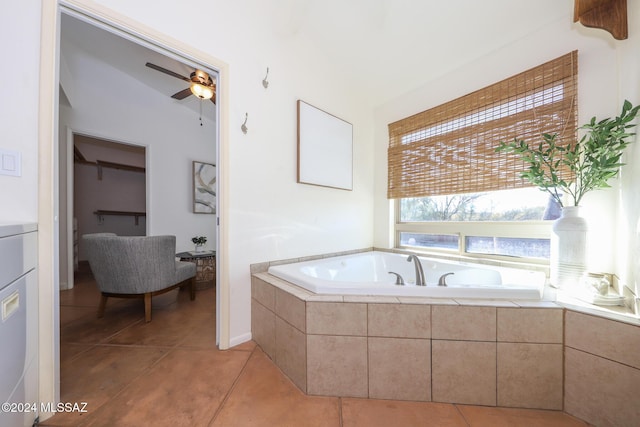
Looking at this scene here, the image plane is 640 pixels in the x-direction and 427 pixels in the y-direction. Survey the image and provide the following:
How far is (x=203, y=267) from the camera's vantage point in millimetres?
2916

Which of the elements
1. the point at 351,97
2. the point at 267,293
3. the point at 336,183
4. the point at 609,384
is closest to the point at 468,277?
the point at 609,384

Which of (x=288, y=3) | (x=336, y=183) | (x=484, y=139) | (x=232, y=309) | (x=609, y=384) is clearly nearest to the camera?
(x=609, y=384)

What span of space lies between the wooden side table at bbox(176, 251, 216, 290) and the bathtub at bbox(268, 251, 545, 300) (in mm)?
1562

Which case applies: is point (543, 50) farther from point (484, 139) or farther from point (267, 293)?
point (267, 293)

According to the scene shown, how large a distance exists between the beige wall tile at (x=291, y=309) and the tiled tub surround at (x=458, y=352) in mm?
11

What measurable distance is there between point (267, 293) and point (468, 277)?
1.58 meters

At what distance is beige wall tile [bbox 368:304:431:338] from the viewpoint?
3.77 feet

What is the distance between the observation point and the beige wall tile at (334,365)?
1.19 metres

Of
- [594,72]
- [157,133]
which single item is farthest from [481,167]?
[157,133]

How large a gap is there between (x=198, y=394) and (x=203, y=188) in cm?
314

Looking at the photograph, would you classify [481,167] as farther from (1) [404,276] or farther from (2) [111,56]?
(2) [111,56]

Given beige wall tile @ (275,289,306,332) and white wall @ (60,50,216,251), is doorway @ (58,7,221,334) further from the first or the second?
beige wall tile @ (275,289,306,332)

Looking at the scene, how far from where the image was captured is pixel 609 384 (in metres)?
1.00

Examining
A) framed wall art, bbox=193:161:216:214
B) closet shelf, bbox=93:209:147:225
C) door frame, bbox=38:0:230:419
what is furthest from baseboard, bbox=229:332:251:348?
closet shelf, bbox=93:209:147:225
